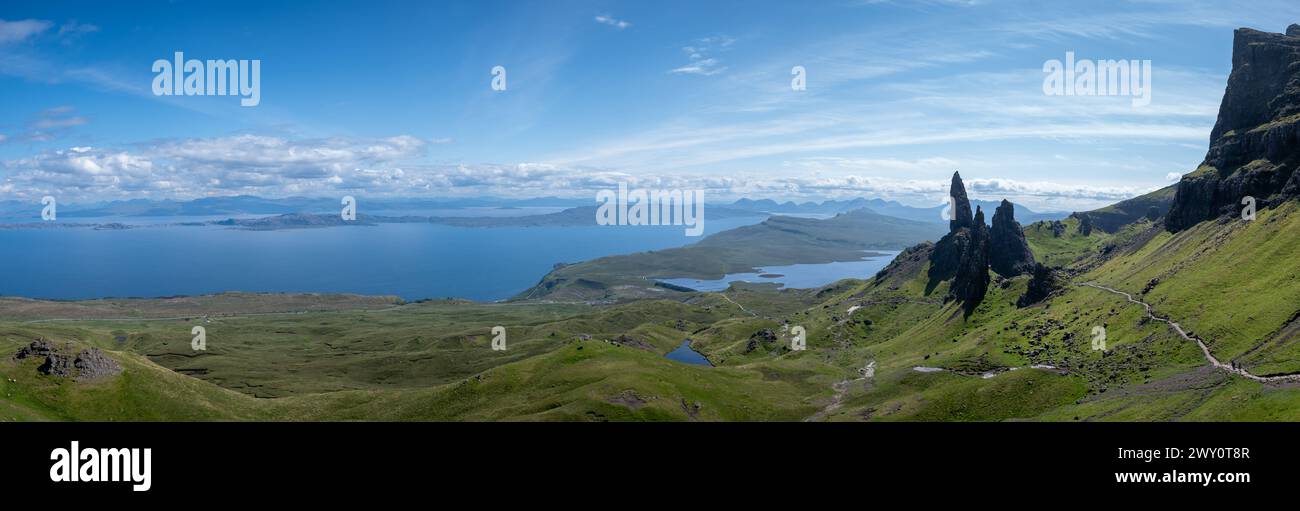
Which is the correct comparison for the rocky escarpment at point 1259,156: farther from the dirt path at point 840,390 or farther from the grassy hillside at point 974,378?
the dirt path at point 840,390

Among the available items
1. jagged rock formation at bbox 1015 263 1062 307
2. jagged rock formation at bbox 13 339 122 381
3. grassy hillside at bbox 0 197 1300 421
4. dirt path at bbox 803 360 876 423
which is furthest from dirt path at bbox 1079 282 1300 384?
jagged rock formation at bbox 13 339 122 381

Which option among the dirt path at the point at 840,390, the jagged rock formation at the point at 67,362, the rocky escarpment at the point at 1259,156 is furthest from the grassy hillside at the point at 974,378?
the rocky escarpment at the point at 1259,156

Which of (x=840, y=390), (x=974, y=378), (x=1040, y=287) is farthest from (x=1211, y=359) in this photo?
(x=1040, y=287)

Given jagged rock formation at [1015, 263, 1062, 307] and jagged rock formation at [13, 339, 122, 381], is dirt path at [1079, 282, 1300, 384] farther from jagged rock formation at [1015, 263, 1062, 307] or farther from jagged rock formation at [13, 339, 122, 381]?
jagged rock formation at [13, 339, 122, 381]

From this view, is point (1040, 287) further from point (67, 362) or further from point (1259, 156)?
point (67, 362)
